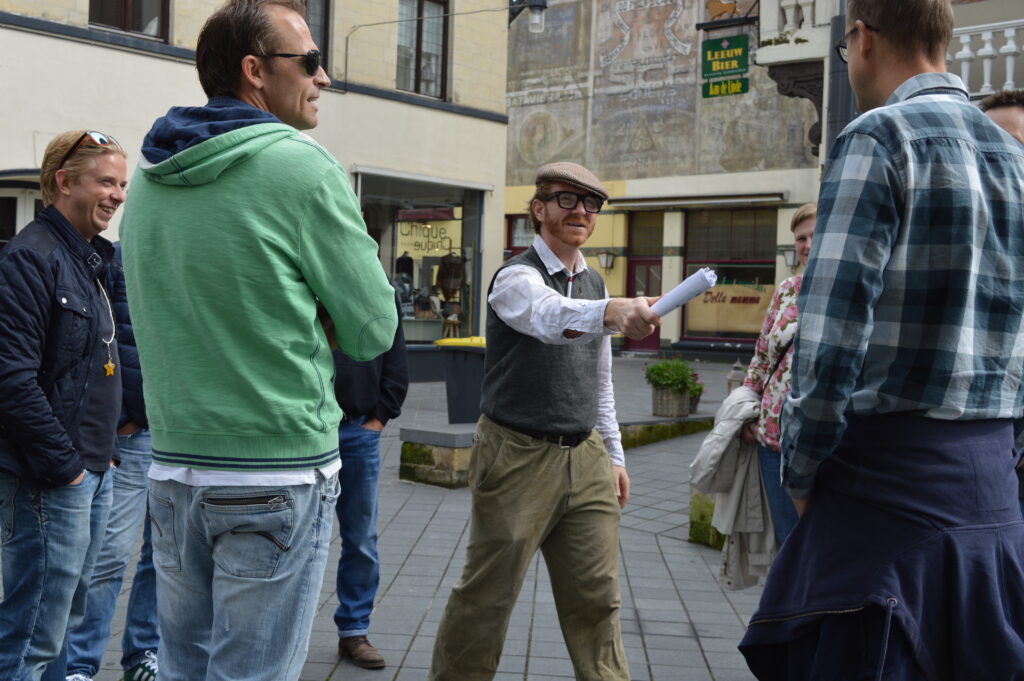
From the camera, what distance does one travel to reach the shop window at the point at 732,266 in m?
28.0

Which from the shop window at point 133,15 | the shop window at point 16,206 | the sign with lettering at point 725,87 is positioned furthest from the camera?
the sign with lettering at point 725,87

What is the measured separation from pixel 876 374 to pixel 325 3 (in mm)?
15359

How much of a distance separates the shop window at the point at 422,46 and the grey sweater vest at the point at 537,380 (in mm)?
Answer: 14410

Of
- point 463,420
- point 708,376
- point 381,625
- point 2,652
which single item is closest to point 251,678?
point 2,652

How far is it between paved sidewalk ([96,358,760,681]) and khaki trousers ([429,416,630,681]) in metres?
0.85

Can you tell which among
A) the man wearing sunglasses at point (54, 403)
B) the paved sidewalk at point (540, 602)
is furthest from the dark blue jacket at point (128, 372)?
the paved sidewalk at point (540, 602)

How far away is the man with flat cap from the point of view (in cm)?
338

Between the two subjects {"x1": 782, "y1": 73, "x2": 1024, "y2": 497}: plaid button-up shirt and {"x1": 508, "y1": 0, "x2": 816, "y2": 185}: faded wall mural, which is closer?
{"x1": 782, "y1": 73, "x2": 1024, "y2": 497}: plaid button-up shirt

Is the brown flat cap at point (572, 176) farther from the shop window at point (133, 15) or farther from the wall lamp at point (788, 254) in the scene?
the wall lamp at point (788, 254)

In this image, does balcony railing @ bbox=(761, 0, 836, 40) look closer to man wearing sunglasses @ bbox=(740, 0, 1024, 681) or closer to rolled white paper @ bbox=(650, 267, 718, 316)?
rolled white paper @ bbox=(650, 267, 718, 316)

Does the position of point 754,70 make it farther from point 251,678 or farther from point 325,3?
point 251,678

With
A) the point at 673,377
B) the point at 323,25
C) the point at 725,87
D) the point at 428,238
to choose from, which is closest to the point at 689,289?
the point at 673,377

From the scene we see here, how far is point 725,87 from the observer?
70.5 ft

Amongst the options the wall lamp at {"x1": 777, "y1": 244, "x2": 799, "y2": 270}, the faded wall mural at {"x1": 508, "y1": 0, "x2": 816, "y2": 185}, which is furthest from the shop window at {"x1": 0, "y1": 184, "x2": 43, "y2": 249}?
the faded wall mural at {"x1": 508, "y1": 0, "x2": 816, "y2": 185}
